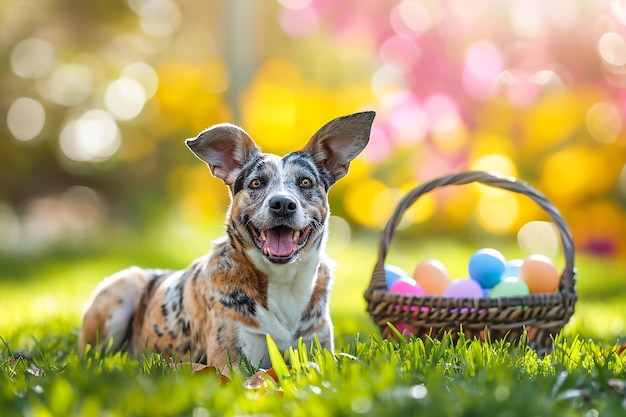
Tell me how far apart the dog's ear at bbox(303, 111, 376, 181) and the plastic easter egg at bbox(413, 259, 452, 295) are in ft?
3.23

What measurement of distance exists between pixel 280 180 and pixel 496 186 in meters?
1.24

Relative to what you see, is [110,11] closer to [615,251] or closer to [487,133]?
[487,133]

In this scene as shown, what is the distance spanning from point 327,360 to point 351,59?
1150cm

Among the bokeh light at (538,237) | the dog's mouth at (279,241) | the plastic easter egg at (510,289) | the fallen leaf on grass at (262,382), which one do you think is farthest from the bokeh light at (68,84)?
the fallen leaf on grass at (262,382)

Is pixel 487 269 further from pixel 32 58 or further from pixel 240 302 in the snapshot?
pixel 32 58

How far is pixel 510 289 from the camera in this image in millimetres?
4562

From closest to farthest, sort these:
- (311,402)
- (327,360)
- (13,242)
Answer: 1. (311,402)
2. (327,360)
3. (13,242)

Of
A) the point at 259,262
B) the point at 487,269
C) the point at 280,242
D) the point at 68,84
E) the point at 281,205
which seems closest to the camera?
the point at 281,205

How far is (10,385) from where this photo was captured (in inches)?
111

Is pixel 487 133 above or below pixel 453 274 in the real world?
above

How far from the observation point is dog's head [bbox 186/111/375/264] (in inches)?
150

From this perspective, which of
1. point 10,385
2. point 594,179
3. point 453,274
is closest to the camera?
point 10,385

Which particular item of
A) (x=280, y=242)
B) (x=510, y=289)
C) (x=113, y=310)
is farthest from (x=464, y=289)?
(x=113, y=310)

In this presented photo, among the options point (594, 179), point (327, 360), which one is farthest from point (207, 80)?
point (327, 360)
